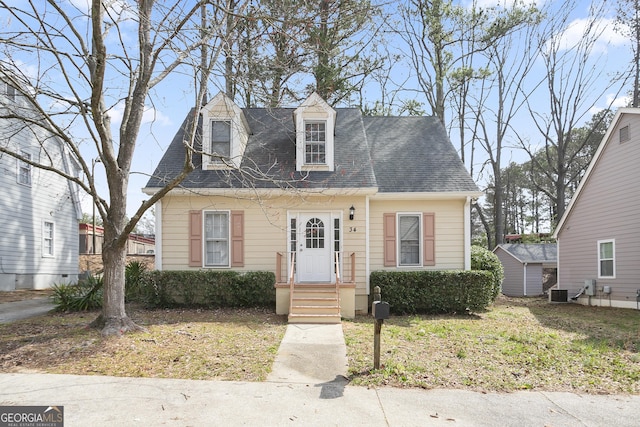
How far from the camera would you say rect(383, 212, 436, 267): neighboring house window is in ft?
39.5

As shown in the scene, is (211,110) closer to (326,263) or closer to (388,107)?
(326,263)

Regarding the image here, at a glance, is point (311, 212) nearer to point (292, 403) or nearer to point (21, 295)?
point (292, 403)

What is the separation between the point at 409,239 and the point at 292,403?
26.5 ft

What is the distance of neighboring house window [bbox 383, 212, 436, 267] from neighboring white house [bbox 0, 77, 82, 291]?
1134 cm

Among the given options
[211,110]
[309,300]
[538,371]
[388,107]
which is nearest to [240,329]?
[309,300]

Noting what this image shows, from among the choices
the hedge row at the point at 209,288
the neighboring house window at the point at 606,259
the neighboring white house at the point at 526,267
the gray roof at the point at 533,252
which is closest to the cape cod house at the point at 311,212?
the hedge row at the point at 209,288

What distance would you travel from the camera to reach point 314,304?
33.0ft

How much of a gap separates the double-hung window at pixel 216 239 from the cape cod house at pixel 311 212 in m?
0.03

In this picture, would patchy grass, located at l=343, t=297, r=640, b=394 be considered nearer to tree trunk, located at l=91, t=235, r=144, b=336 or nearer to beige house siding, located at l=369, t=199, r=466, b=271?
beige house siding, located at l=369, t=199, r=466, b=271

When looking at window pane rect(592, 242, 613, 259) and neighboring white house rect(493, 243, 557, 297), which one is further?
neighboring white house rect(493, 243, 557, 297)

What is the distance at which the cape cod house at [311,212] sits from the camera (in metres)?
11.6

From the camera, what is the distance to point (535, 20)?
21.9m

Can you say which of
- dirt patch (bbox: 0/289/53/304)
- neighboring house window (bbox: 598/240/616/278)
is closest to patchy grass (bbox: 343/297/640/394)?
neighboring house window (bbox: 598/240/616/278)

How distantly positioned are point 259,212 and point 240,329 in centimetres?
404
